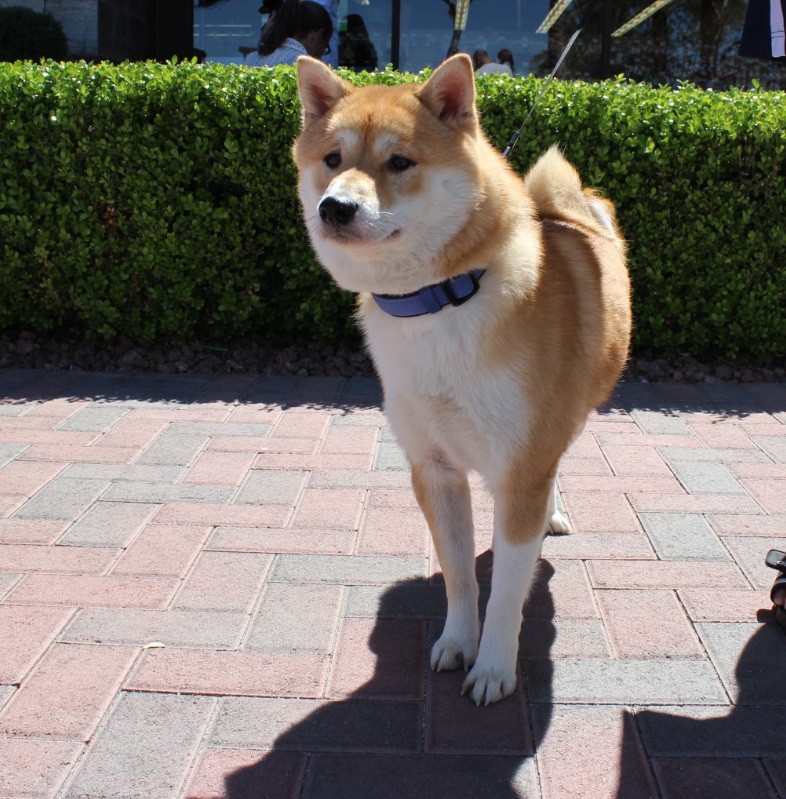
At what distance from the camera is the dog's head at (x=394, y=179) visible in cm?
→ 237

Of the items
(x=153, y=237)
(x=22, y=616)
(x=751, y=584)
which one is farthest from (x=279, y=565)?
(x=153, y=237)

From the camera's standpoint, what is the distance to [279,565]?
10.7ft

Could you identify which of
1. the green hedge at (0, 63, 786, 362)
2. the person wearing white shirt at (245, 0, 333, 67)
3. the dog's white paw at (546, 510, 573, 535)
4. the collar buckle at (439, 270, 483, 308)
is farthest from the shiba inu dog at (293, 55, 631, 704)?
the person wearing white shirt at (245, 0, 333, 67)

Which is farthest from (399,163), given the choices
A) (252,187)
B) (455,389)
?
(252,187)

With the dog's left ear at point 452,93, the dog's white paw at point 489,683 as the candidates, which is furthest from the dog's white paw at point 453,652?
the dog's left ear at point 452,93

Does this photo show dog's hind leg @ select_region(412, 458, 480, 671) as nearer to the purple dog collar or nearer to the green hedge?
the purple dog collar

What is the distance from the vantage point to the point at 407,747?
234cm

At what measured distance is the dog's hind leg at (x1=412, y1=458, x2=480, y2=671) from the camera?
2732mm

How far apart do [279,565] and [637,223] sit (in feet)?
11.0

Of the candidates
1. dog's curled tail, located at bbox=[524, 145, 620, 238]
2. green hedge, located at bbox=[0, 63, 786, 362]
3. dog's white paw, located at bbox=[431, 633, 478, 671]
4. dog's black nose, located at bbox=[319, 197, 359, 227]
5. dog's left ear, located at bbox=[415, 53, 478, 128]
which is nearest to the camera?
dog's black nose, located at bbox=[319, 197, 359, 227]

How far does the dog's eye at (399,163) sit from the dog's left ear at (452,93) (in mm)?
213

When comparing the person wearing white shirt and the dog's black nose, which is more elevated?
the person wearing white shirt

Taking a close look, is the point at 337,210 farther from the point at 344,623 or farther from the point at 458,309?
the point at 344,623

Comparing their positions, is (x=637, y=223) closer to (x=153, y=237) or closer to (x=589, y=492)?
(x=589, y=492)
